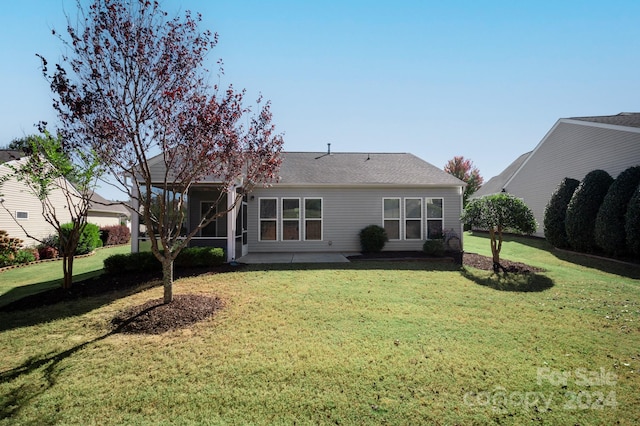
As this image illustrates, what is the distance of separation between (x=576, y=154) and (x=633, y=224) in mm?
7547

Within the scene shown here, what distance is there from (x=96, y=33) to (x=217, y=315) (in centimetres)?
516

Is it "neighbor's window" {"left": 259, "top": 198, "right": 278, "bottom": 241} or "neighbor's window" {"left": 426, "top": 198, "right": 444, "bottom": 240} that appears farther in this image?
"neighbor's window" {"left": 426, "top": 198, "right": 444, "bottom": 240}

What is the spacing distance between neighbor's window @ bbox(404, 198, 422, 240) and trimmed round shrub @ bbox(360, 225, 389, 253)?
126 cm

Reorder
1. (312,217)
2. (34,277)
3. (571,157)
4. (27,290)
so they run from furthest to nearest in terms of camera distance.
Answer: (571,157) < (312,217) < (34,277) < (27,290)

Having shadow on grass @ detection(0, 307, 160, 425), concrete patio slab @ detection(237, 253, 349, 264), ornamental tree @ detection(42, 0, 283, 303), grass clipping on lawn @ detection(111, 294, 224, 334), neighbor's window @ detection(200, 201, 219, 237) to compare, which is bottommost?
shadow on grass @ detection(0, 307, 160, 425)

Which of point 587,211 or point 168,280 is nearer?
point 168,280

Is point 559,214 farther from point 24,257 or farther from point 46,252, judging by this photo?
point 46,252

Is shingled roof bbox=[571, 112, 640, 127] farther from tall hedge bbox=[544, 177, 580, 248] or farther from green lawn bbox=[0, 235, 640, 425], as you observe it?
green lawn bbox=[0, 235, 640, 425]

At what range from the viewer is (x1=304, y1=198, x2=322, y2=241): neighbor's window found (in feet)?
42.0

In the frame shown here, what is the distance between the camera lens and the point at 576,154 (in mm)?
15258

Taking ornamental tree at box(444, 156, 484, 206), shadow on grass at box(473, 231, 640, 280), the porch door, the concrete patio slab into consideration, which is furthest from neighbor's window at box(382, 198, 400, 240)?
ornamental tree at box(444, 156, 484, 206)

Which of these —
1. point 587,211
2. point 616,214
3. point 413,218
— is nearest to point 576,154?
point 587,211

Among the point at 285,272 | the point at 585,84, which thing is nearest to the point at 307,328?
the point at 285,272

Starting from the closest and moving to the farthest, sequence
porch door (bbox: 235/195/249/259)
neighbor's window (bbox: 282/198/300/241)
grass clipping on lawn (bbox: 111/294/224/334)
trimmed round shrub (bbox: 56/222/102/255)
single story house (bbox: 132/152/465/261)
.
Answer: grass clipping on lawn (bbox: 111/294/224/334)
porch door (bbox: 235/195/249/259)
single story house (bbox: 132/152/465/261)
neighbor's window (bbox: 282/198/300/241)
trimmed round shrub (bbox: 56/222/102/255)
